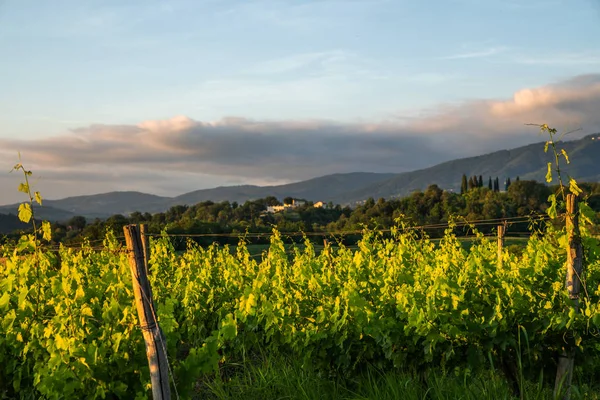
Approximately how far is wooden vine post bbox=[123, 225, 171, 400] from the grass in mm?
1514

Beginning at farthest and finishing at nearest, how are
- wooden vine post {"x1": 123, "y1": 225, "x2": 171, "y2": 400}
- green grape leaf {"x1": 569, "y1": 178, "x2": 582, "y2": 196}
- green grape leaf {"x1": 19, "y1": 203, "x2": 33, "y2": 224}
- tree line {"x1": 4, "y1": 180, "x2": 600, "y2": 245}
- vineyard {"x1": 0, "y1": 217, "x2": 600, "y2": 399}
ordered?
tree line {"x1": 4, "y1": 180, "x2": 600, "y2": 245} < green grape leaf {"x1": 569, "y1": 178, "x2": 582, "y2": 196} < green grape leaf {"x1": 19, "y1": 203, "x2": 33, "y2": 224} < vineyard {"x1": 0, "y1": 217, "x2": 600, "y2": 399} < wooden vine post {"x1": 123, "y1": 225, "x2": 171, "y2": 400}

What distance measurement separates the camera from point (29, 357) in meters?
4.89

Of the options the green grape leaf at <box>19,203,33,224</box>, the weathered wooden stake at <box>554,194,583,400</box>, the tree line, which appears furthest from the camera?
the tree line

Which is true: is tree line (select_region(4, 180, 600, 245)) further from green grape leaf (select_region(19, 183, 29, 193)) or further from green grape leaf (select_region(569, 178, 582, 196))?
green grape leaf (select_region(19, 183, 29, 193))

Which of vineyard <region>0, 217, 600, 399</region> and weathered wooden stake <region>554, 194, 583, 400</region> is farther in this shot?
weathered wooden stake <region>554, 194, 583, 400</region>

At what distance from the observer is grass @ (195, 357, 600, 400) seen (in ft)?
15.8

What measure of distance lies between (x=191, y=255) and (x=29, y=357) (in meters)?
4.42

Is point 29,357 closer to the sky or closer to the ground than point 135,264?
closer to the ground

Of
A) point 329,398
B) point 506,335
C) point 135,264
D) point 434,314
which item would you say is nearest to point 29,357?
point 135,264

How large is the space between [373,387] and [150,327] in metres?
2.34

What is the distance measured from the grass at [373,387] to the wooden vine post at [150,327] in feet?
4.97

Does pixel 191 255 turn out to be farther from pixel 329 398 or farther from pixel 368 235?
pixel 329 398

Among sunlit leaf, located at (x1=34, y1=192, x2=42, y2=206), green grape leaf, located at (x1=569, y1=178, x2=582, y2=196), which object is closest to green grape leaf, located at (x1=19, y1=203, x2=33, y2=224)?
sunlit leaf, located at (x1=34, y1=192, x2=42, y2=206)

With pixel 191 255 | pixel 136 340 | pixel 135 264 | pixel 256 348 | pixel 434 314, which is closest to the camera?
pixel 135 264
